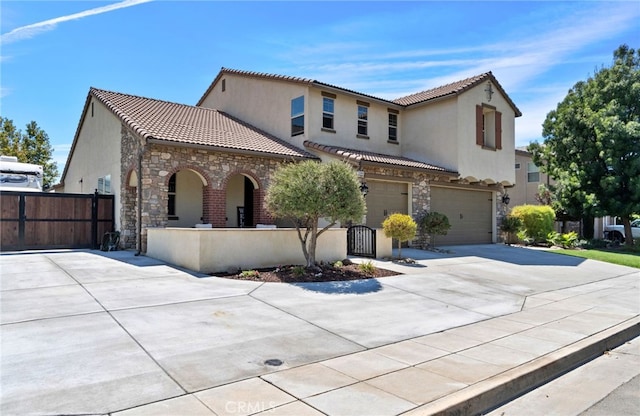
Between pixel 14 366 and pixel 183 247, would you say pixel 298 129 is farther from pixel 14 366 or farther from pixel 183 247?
pixel 14 366

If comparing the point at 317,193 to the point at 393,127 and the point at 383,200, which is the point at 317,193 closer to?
the point at 383,200

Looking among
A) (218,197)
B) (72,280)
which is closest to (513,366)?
(72,280)

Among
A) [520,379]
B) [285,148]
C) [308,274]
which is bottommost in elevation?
[520,379]

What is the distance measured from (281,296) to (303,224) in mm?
4998

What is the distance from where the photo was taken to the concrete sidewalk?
3971mm

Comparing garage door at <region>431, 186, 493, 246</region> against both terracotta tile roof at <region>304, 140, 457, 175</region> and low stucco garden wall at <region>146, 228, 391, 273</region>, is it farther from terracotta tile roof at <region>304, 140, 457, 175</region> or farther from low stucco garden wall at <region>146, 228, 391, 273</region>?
low stucco garden wall at <region>146, 228, 391, 273</region>

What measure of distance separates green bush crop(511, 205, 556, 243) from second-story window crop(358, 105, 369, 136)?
331 inches

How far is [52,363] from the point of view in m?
4.58

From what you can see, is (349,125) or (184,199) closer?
(184,199)

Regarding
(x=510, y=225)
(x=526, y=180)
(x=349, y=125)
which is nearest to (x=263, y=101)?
(x=349, y=125)

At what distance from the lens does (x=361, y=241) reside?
46.9 ft

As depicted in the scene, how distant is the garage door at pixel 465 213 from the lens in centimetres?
1875

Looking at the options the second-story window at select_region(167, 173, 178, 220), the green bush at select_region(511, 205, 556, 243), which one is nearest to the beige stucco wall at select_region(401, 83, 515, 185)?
the green bush at select_region(511, 205, 556, 243)

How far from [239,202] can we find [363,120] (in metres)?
6.33
